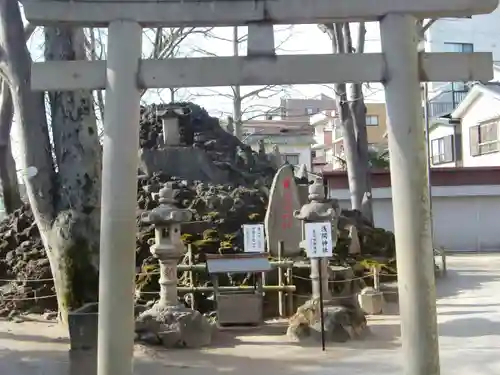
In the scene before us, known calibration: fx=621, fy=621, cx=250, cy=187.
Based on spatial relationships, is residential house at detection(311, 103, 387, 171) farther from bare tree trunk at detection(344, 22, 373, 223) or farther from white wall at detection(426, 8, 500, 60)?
bare tree trunk at detection(344, 22, 373, 223)

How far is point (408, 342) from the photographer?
493cm

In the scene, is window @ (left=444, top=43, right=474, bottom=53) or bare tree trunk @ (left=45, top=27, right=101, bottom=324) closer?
bare tree trunk @ (left=45, top=27, right=101, bottom=324)

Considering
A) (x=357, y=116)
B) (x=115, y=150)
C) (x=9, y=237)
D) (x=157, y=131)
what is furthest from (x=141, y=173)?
(x=115, y=150)

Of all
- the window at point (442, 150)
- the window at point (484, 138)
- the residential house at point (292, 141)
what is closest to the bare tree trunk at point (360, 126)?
the window at point (484, 138)

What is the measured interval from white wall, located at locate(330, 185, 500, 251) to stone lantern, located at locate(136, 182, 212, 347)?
54.3ft

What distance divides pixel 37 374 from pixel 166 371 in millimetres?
1501

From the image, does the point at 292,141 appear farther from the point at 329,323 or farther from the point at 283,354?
the point at 283,354

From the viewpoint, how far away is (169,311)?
8.96 m

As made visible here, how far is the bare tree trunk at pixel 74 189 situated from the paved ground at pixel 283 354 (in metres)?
0.93

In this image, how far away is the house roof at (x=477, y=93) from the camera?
26312 mm

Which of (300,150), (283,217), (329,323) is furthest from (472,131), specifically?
(329,323)

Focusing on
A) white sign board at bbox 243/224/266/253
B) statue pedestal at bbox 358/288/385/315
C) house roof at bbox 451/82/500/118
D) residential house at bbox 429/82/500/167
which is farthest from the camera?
residential house at bbox 429/82/500/167

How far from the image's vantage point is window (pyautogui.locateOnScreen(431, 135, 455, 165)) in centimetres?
3033

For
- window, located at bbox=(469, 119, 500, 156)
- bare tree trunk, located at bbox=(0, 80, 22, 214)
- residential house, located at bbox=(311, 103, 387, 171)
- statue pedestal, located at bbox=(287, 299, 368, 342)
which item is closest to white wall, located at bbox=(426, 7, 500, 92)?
residential house, located at bbox=(311, 103, 387, 171)
